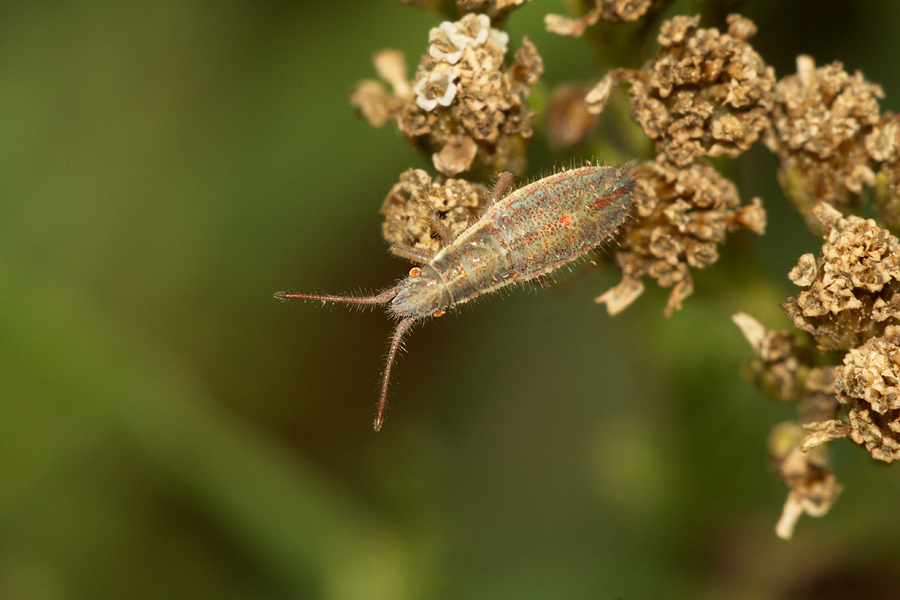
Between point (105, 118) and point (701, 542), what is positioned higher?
point (105, 118)

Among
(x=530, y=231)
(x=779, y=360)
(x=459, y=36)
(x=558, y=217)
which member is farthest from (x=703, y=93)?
(x=779, y=360)

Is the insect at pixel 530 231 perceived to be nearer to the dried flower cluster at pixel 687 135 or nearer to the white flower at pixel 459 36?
the dried flower cluster at pixel 687 135

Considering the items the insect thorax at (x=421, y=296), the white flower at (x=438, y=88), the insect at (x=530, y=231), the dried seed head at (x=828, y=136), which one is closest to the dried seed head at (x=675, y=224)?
the insect at (x=530, y=231)

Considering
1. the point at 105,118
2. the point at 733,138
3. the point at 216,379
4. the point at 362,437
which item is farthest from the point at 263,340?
the point at 733,138

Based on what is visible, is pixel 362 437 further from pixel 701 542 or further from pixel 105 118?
pixel 105 118

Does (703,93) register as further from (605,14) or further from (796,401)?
(796,401)
